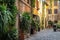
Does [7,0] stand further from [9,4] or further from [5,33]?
[5,33]

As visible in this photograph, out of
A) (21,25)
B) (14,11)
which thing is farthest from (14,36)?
(21,25)

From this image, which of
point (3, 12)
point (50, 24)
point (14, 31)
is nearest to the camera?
point (3, 12)

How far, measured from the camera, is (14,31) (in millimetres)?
9227

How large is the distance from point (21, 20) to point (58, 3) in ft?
144

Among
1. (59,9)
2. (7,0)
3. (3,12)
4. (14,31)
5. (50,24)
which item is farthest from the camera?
(59,9)

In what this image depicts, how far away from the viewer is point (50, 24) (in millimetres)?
52281

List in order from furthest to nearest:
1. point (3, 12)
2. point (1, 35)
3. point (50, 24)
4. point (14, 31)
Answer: point (50, 24)
point (14, 31)
point (1, 35)
point (3, 12)

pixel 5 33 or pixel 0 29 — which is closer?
pixel 0 29

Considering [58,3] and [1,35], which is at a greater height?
[58,3]

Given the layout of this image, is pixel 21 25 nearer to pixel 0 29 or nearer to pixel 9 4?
pixel 9 4

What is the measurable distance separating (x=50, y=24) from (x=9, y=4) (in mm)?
42124

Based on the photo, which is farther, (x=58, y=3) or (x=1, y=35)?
(x=58, y=3)

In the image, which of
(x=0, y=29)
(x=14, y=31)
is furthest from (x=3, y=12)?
(x=14, y=31)

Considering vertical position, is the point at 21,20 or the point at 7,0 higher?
the point at 7,0
